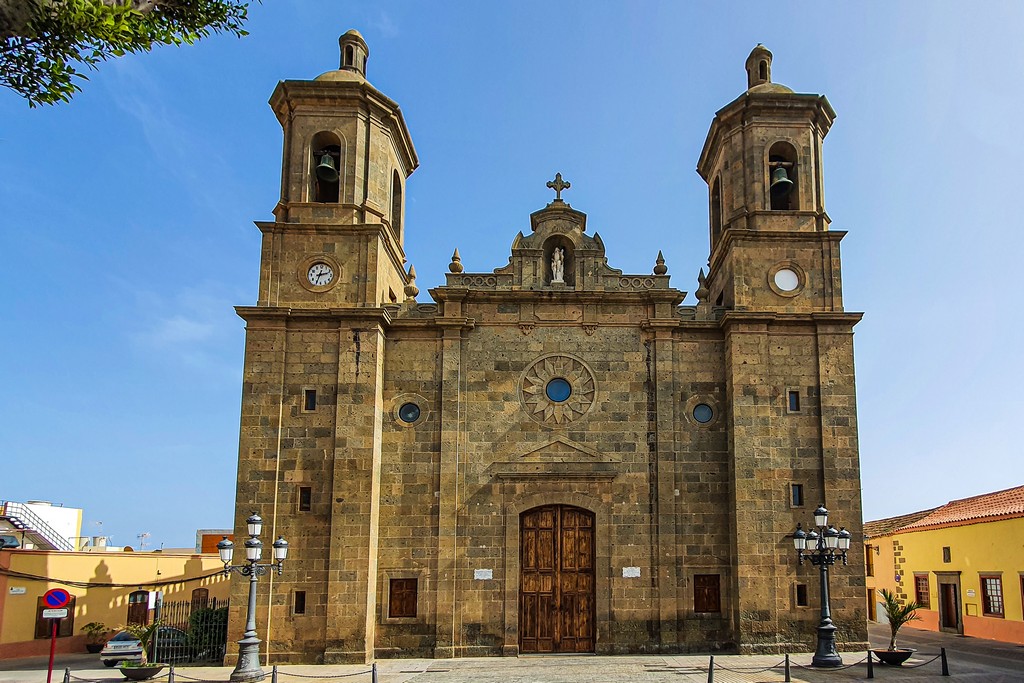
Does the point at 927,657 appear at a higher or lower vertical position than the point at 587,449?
lower

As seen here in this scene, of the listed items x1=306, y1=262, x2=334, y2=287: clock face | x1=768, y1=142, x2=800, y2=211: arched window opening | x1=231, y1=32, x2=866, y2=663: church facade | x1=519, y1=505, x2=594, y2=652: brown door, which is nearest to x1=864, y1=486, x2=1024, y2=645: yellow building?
x1=231, y1=32, x2=866, y2=663: church facade

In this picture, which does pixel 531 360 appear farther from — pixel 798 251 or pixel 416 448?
pixel 798 251

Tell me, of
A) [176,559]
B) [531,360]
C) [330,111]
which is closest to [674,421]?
[531,360]

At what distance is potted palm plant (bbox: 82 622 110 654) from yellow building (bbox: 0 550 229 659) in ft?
→ 1.13

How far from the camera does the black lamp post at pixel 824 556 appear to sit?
18922 millimetres

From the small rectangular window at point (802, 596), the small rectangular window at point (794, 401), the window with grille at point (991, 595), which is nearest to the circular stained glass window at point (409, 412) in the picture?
the small rectangular window at point (794, 401)

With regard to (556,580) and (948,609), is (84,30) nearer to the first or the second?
(556,580)

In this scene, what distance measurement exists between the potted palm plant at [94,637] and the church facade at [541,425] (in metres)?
8.10

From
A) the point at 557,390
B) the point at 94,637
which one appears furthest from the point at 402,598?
Answer: the point at 94,637

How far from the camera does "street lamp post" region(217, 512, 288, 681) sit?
1805cm

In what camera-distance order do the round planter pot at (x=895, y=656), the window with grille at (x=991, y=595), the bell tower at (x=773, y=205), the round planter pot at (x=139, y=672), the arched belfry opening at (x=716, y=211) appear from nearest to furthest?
the round planter pot at (x=139, y=672) < the round planter pot at (x=895, y=656) < the bell tower at (x=773, y=205) < the window with grille at (x=991, y=595) < the arched belfry opening at (x=716, y=211)

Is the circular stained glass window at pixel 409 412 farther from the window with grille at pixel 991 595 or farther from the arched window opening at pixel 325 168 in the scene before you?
the window with grille at pixel 991 595

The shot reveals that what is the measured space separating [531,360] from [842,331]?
8.58 metres

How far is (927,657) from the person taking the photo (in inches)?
838
